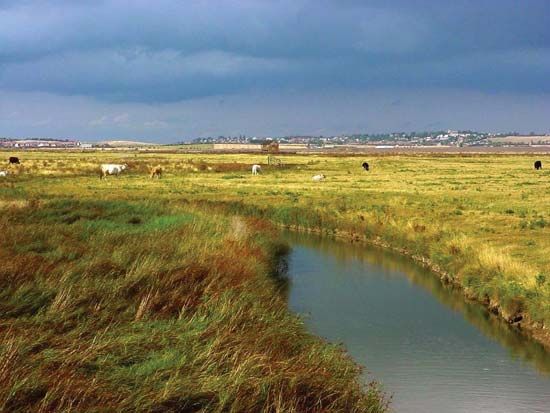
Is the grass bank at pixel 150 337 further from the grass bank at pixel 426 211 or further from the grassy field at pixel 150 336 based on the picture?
the grass bank at pixel 426 211

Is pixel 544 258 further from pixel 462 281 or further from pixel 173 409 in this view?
pixel 173 409

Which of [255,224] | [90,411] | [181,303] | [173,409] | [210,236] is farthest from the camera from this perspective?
[255,224]

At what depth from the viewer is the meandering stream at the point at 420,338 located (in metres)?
13.6

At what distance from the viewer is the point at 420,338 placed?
57.7 ft

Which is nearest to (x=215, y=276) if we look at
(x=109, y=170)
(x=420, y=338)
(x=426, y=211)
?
(x=420, y=338)

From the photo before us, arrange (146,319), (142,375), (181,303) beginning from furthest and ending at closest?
(181,303)
(146,319)
(142,375)

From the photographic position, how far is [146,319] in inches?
403

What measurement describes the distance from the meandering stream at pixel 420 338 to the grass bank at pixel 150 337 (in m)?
3.09

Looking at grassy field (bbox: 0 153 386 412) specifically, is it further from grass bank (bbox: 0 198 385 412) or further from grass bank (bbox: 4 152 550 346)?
grass bank (bbox: 4 152 550 346)

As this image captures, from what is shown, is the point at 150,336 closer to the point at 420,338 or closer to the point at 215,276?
the point at 215,276

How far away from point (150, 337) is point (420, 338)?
10424mm

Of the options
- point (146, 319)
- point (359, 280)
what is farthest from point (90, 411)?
point (359, 280)

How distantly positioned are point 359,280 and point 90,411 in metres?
19.1

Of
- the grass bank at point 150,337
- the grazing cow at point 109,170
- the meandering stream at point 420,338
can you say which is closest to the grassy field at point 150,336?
the grass bank at point 150,337
